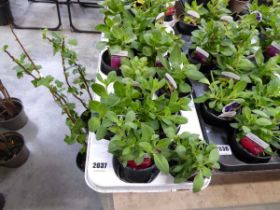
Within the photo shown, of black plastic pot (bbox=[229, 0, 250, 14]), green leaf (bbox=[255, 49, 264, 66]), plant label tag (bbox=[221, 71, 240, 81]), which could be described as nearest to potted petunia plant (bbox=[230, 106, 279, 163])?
plant label tag (bbox=[221, 71, 240, 81])

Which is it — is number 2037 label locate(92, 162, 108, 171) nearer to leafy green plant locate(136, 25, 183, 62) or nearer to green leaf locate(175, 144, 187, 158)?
green leaf locate(175, 144, 187, 158)

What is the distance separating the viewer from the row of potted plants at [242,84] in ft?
2.70

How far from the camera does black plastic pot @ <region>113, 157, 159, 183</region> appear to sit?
74 centimetres

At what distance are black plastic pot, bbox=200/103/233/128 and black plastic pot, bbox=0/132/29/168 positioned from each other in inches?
Answer: 44.8

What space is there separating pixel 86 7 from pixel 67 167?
202 centimetres

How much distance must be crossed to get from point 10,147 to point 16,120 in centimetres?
23

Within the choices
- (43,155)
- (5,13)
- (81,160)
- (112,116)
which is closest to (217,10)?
(112,116)

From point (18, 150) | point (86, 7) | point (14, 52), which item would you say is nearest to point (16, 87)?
point (14, 52)

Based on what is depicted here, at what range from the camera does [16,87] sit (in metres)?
1.99

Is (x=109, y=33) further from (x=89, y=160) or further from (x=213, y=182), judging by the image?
(x=213, y=182)

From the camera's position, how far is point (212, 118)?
94cm

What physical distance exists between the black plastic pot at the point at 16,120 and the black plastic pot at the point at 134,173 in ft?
3.78

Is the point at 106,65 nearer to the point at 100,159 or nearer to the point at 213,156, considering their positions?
the point at 100,159

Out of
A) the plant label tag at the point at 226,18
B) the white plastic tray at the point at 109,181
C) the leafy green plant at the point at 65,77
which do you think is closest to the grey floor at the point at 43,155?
the leafy green plant at the point at 65,77
